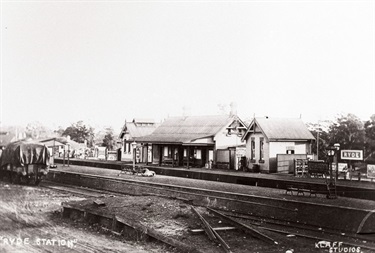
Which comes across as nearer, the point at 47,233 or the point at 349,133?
the point at 47,233

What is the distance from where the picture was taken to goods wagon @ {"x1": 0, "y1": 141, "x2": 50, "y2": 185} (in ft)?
79.8

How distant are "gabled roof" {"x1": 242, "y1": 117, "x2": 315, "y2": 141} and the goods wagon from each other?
1681cm

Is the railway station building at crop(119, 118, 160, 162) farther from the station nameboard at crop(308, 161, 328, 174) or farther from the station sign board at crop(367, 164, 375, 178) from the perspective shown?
the station sign board at crop(367, 164, 375, 178)

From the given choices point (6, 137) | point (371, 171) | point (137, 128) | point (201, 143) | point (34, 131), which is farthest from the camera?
point (137, 128)

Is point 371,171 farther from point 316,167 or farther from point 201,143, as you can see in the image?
point 201,143

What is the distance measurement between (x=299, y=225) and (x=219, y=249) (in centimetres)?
445

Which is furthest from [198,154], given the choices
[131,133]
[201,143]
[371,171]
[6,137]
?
[371,171]

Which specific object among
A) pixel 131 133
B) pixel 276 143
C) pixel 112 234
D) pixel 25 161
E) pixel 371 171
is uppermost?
pixel 131 133

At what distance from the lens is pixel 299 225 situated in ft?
44.7

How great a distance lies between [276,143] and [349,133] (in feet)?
25.8

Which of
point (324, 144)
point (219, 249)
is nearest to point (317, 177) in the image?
point (324, 144)

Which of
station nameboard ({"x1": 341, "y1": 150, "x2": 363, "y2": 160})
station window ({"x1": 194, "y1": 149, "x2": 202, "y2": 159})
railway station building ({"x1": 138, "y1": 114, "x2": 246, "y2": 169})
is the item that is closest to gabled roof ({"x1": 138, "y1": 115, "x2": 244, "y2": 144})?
railway station building ({"x1": 138, "y1": 114, "x2": 246, "y2": 169})

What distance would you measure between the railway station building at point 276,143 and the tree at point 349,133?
11.7ft

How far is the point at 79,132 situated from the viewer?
79000 mm
